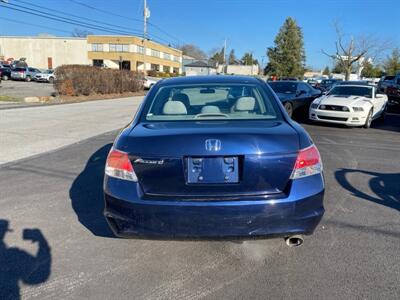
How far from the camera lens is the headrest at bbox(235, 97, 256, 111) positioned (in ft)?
11.6

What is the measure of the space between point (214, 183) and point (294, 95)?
37.6 ft

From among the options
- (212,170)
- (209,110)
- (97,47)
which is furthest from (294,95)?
(97,47)

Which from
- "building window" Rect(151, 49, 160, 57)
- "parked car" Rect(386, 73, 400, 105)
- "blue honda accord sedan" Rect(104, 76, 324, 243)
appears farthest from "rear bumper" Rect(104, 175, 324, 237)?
"building window" Rect(151, 49, 160, 57)

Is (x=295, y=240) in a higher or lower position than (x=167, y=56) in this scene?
lower

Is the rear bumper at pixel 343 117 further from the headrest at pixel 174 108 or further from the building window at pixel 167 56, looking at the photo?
the building window at pixel 167 56

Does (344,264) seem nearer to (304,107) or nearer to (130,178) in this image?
(130,178)

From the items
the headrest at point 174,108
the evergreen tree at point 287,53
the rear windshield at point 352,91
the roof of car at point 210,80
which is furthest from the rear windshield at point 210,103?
the evergreen tree at point 287,53

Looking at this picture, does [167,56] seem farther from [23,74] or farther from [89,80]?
[89,80]

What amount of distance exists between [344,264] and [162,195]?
1.73 meters

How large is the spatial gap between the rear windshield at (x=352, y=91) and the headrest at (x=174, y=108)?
10.4 m

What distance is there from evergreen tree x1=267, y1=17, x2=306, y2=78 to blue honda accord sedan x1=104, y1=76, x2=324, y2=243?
7959 cm

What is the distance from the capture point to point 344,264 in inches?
120

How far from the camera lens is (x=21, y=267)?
299 cm

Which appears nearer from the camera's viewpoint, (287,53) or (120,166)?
(120,166)
